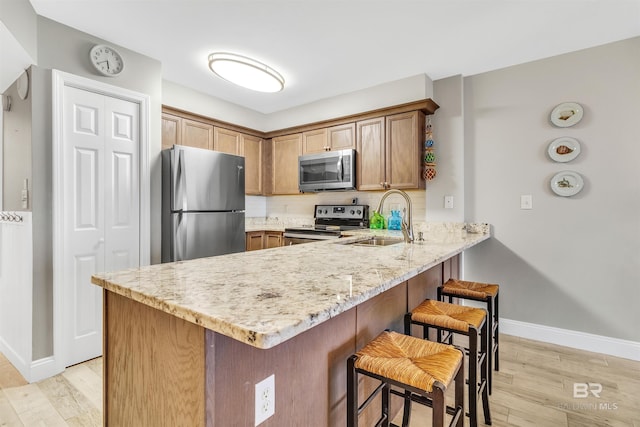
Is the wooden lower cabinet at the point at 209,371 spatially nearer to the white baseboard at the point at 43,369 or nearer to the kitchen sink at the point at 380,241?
the kitchen sink at the point at 380,241

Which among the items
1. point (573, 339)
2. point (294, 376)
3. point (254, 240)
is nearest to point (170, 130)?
point (254, 240)

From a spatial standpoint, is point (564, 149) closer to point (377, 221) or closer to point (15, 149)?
point (377, 221)

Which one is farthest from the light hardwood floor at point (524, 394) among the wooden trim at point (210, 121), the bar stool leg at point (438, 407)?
the wooden trim at point (210, 121)

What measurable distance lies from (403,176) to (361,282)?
7.59 feet

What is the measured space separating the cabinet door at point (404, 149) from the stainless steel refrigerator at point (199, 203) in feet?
5.20

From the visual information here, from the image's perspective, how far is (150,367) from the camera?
3.12 feet

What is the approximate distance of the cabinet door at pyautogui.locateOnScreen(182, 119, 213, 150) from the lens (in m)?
3.36

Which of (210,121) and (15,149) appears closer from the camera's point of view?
(15,149)

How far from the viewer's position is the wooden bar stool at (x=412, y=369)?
0.96 m

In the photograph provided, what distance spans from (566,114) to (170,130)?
3647mm

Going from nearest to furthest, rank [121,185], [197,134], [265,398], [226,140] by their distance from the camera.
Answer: [265,398] → [121,185] → [197,134] → [226,140]

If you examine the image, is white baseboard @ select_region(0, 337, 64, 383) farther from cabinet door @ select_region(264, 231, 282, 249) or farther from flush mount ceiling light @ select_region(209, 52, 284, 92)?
flush mount ceiling light @ select_region(209, 52, 284, 92)

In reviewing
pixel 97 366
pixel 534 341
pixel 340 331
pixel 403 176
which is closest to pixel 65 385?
pixel 97 366

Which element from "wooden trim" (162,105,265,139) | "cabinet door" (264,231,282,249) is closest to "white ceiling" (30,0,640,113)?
"wooden trim" (162,105,265,139)
